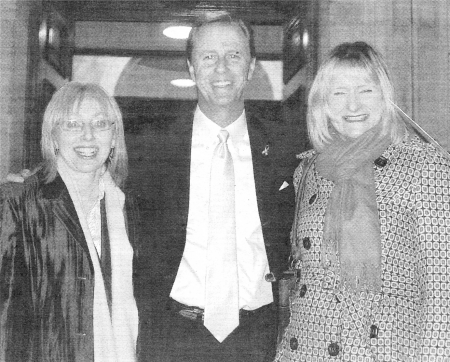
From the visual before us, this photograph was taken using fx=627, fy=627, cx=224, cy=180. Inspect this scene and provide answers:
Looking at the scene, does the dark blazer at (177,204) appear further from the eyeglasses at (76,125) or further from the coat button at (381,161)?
the coat button at (381,161)

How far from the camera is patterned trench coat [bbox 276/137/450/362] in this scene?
1.21 m

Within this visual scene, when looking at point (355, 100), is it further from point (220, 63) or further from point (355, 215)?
point (220, 63)

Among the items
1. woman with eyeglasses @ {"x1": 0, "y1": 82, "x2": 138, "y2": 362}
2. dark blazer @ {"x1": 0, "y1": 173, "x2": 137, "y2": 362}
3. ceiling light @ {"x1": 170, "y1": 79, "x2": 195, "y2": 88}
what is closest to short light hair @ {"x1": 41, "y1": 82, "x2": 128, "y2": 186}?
woman with eyeglasses @ {"x1": 0, "y1": 82, "x2": 138, "y2": 362}

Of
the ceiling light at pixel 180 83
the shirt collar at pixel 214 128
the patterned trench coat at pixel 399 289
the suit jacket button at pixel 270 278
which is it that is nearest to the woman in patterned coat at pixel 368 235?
the patterned trench coat at pixel 399 289

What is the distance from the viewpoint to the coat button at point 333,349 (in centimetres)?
127

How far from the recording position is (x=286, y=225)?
1.63m

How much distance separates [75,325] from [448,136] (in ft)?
4.69

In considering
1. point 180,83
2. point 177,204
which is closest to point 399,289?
point 177,204

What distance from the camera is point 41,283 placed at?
57.2 inches

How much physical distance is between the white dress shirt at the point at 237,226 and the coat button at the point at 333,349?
35 cm

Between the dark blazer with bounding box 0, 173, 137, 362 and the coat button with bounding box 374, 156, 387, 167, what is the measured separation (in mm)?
704

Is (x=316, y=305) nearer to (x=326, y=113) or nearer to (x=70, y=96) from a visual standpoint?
(x=326, y=113)

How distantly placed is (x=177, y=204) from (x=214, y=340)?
1.18 feet

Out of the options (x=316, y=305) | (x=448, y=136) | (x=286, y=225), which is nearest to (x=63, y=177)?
(x=286, y=225)
